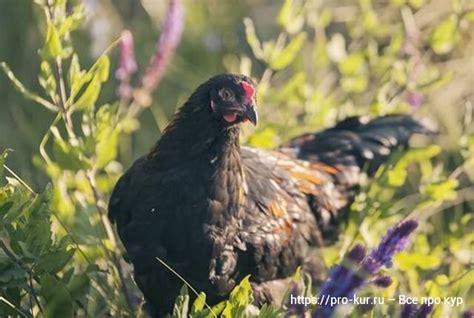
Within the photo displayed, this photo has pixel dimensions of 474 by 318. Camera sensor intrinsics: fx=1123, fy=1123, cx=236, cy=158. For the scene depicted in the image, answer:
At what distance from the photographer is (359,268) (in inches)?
104

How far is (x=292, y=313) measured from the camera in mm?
2832

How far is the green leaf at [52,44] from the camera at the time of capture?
10.7 ft

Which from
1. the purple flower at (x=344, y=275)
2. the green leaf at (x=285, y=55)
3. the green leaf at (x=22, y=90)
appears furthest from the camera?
the green leaf at (x=285, y=55)

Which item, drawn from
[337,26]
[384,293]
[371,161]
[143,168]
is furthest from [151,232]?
[337,26]

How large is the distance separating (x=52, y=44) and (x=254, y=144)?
1.18 metres

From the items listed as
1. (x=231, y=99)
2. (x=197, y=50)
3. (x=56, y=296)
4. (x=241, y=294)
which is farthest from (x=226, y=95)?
Answer: (x=197, y=50)

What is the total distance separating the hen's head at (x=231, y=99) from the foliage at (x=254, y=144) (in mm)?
344

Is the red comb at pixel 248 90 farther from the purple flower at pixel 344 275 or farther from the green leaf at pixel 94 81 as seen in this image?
the purple flower at pixel 344 275

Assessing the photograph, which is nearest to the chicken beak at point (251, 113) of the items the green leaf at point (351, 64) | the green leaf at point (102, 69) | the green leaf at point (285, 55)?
the green leaf at point (102, 69)

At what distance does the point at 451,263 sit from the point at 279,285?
34.9 inches

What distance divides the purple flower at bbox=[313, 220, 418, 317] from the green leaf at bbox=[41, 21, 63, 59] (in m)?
1.14

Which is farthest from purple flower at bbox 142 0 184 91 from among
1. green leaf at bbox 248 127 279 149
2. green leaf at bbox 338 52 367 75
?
green leaf at bbox 338 52 367 75

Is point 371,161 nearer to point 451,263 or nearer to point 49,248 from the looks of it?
point 451,263

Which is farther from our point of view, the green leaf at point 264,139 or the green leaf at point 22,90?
the green leaf at point 264,139
